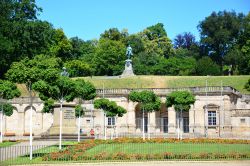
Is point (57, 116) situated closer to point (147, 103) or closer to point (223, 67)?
point (147, 103)

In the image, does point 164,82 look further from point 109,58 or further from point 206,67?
point 109,58

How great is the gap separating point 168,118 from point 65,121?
49.6ft

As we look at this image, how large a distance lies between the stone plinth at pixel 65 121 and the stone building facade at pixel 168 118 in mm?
7399

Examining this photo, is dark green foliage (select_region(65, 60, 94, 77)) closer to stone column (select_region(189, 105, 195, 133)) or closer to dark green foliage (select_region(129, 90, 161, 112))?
stone column (select_region(189, 105, 195, 133))

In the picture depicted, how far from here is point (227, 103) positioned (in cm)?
5075

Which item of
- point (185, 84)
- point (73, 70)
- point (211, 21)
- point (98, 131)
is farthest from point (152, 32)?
point (98, 131)

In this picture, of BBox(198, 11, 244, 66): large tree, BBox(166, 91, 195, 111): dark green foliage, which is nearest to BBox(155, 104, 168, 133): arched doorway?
BBox(166, 91, 195, 111): dark green foliage

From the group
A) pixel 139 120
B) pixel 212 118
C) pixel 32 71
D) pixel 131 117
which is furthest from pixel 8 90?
pixel 212 118

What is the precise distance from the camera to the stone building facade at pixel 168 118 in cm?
5012

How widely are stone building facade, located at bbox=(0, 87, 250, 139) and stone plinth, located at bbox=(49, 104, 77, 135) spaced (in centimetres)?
740

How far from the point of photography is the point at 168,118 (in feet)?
173

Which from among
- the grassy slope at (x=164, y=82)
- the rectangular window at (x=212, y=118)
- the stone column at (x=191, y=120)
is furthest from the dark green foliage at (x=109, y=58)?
the rectangular window at (x=212, y=118)

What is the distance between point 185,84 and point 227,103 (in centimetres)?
1335

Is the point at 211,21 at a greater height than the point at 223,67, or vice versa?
the point at 211,21
